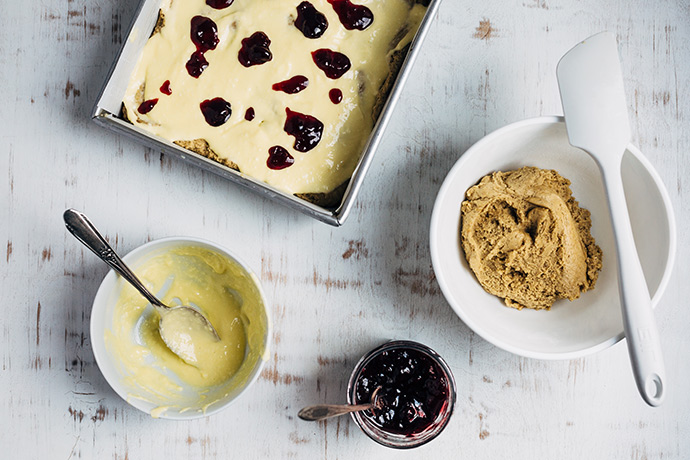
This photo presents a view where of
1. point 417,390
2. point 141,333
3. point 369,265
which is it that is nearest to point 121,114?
point 141,333

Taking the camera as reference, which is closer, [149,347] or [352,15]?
[352,15]

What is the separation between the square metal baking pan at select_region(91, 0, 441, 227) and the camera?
1471 mm

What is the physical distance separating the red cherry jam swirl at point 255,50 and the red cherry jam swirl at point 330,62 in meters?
0.12

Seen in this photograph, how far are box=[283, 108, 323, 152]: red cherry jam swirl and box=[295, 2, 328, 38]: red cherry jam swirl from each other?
22 cm

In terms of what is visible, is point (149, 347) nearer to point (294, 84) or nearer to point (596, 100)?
point (294, 84)

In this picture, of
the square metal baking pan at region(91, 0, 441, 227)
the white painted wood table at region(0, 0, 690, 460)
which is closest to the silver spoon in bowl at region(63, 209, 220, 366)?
the white painted wood table at region(0, 0, 690, 460)

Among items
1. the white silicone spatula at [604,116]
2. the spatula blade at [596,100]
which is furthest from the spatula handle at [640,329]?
the spatula blade at [596,100]

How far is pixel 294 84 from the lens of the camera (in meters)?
1.57

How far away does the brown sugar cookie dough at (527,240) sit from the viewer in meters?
1.53

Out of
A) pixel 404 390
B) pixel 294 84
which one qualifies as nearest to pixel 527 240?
pixel 404 390

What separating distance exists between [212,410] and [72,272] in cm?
58

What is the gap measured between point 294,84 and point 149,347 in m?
0.83

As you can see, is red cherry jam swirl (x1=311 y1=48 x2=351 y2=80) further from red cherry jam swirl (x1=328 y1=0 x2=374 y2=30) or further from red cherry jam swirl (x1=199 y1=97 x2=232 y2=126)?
red cherry jam swirl (x1=199 y1=97 x2=232 y2=126)

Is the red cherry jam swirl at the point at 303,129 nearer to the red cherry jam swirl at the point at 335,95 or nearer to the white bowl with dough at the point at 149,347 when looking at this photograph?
the red cherry jam swirl at the point at 335,95
